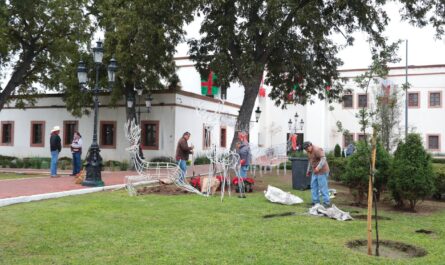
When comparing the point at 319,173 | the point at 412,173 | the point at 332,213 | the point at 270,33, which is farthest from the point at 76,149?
the point at 412,173

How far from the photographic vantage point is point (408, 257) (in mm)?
5945

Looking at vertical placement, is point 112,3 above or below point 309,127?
above

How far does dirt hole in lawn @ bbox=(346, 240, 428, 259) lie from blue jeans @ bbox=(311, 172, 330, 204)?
2.80 meters

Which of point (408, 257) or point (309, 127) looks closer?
point (408, 257)

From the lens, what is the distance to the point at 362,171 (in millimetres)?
10008

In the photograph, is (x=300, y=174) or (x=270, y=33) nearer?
(x=300, y=174)

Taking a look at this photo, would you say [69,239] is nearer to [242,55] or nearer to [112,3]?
[242,55]

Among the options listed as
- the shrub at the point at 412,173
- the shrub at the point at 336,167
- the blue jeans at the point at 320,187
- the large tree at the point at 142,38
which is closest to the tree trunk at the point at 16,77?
the large tree at the point at 142,38

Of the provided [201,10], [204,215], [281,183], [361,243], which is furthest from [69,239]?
[201,10]

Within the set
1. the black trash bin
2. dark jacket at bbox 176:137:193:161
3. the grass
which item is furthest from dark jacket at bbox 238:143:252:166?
the grass

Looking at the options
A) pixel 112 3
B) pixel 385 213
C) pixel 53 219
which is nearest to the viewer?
pixel 53 219

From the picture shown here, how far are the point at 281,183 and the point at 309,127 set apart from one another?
2330 cm

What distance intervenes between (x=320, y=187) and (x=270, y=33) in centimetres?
747

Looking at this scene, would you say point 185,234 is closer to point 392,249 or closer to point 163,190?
point 392,249
